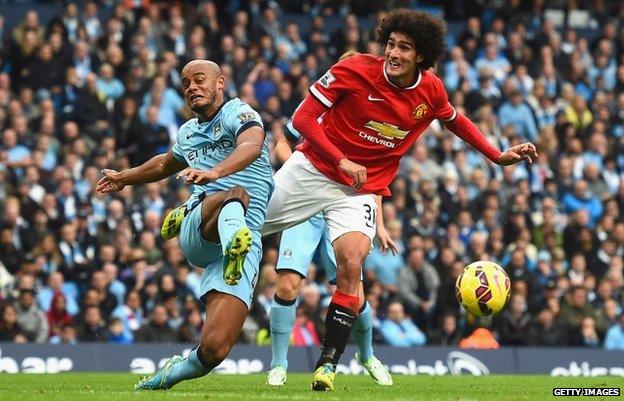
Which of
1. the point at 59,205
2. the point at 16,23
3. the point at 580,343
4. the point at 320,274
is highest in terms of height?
the point at 16,23

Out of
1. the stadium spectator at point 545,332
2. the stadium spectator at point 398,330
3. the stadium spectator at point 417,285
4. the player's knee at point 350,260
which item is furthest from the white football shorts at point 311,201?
the stadium spectator at point 545,332

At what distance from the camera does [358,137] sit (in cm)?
1107

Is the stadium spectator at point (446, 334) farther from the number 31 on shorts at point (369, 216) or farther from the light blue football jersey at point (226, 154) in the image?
the light blue football jersey at point (226, 154)

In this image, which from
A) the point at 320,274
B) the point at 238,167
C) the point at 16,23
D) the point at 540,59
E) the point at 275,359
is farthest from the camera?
the point at 540,59

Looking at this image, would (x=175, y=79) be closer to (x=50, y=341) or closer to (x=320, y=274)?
(x=320, y=274)

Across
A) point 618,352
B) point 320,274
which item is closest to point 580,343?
point 618,352

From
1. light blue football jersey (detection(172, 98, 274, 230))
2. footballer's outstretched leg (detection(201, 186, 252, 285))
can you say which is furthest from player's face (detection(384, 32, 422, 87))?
footballer's outstretched leg (detection(201, 186, 252, 285))

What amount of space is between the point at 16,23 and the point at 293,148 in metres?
10.6

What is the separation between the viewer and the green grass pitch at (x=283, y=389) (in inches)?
377

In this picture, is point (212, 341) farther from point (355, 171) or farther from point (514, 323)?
point (514, 323)

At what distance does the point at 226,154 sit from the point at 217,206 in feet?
1.74

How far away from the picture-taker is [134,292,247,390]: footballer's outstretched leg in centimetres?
968

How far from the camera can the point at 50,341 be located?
16.6m

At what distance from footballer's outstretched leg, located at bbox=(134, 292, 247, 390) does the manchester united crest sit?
225 centimetres
